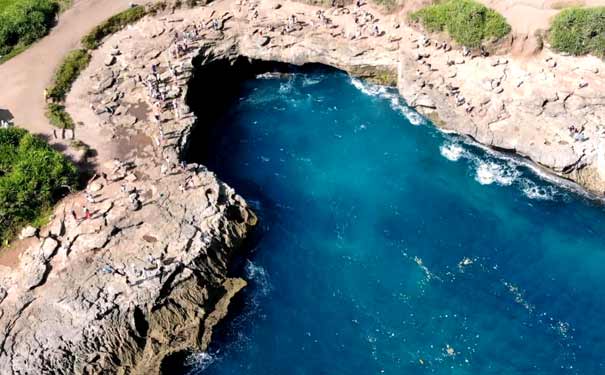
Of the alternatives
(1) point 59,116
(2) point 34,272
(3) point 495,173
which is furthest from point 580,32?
(2) point 34,272

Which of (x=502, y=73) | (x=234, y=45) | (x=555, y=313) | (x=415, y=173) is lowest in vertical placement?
(x=555, y=313)

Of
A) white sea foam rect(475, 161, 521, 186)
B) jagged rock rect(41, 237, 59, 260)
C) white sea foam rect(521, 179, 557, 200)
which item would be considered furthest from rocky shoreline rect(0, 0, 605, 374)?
white sea foam rect(521, 179, 557, 200)

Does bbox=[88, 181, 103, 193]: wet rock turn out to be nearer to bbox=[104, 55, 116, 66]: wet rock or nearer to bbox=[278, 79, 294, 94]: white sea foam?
bbox=[104, 55, 116, 66]: wet rock

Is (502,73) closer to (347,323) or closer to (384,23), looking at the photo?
Answer: (384,23)

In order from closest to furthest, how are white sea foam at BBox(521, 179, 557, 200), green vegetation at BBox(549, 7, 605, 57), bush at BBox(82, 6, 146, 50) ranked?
white sea foam at BBox(521, 179, 557, 200) → green vegetation at BBox(549, 7, 605, 57) → bush at BBox(82, 6, 146, 50)

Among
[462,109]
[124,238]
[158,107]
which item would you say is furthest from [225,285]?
[462,109]

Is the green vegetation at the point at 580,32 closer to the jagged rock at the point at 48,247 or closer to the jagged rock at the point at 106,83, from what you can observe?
the jagged rock at the point at 106,83
